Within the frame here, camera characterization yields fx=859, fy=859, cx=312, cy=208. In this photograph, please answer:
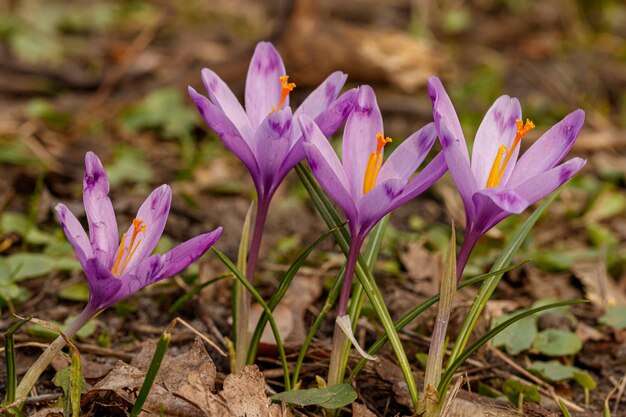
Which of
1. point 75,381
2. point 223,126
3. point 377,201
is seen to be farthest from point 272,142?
point 75,381

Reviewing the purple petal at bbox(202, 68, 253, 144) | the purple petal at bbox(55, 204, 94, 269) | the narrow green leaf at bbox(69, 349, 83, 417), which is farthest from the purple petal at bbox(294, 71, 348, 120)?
the narrow green leaf at bbox(69, 349, 83, 417)

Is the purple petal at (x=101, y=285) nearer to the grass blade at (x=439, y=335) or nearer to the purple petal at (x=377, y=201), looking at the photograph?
the purple petal at (x=377, y=201)

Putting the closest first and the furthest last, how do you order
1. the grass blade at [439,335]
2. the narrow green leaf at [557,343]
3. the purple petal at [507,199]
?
the purple petal at [507,199], the grass blade at [439,335], the narrow green leaf at [557,343]

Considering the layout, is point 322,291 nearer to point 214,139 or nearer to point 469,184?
point 469,184

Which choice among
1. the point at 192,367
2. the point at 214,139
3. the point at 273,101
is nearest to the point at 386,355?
the point at 192,367

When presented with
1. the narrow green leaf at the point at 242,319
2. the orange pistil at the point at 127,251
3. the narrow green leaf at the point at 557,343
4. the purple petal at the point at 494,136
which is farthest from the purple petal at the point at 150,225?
the narrow green leaf at the point at 557,343

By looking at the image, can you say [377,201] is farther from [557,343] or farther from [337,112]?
[557,343]
